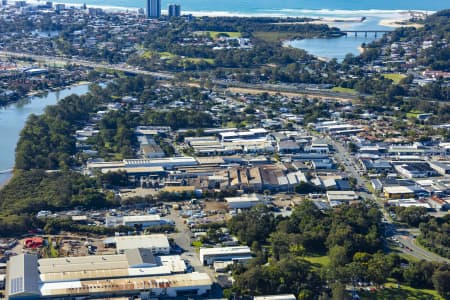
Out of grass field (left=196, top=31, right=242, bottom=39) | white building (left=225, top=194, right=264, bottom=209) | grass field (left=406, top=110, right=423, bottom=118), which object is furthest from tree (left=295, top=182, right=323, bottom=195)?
grass field (left=196, top=31, right=242, bottom=39)

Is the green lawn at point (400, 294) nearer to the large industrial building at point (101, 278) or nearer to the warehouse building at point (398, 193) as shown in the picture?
the large industrial building at point (101, 278)

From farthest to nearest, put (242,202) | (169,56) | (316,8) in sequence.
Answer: (316,8) → (169,56) → (242,202)

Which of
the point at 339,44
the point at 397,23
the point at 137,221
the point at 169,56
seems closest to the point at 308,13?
the point at 397,23

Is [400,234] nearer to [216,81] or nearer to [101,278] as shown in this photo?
[101,278]

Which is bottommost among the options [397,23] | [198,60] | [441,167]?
[441,167]

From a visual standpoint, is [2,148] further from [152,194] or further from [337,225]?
[337,225]

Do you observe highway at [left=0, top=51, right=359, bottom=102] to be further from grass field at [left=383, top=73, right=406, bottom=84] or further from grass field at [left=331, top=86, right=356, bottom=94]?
grass field at [left=383, top=73, right=406, bottom=84]
